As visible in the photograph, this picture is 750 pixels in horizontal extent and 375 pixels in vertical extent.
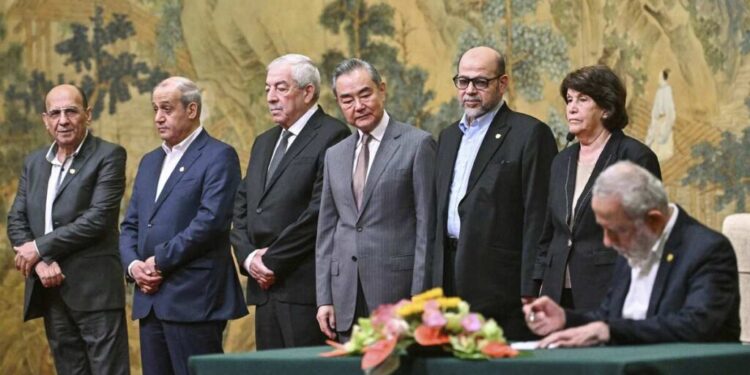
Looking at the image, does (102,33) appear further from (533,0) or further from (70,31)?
(533,0)

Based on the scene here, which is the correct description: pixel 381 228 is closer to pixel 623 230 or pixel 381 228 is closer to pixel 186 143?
pixel 186 143

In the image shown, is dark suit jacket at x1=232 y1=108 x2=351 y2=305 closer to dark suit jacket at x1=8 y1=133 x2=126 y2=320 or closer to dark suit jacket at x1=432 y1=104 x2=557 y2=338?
dark suit jacket at x1=432 y1=104 x2=557 y2=338

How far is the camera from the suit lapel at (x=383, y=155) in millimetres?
7043

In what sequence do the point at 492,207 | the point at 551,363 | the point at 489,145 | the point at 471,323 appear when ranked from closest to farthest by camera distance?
1. the point at 551,363
2. the point at 471,323
3. the point at 492,207
4. the point at 489,145

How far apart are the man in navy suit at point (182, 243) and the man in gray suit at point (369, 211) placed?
815 millimetres

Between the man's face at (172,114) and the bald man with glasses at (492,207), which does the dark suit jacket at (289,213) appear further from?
the bald man with glasses at (492,207)

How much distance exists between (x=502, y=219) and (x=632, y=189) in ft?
6.44

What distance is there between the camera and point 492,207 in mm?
6797

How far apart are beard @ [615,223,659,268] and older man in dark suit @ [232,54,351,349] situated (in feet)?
8.38

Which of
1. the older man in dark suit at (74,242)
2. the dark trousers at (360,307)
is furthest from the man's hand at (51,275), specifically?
the dark trousers at (360,307)

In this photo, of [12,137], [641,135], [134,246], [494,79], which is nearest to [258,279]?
[134,246]

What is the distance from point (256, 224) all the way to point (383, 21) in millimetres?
3329

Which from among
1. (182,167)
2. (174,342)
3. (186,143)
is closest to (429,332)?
(174,342)

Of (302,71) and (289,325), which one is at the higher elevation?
(302,71)
